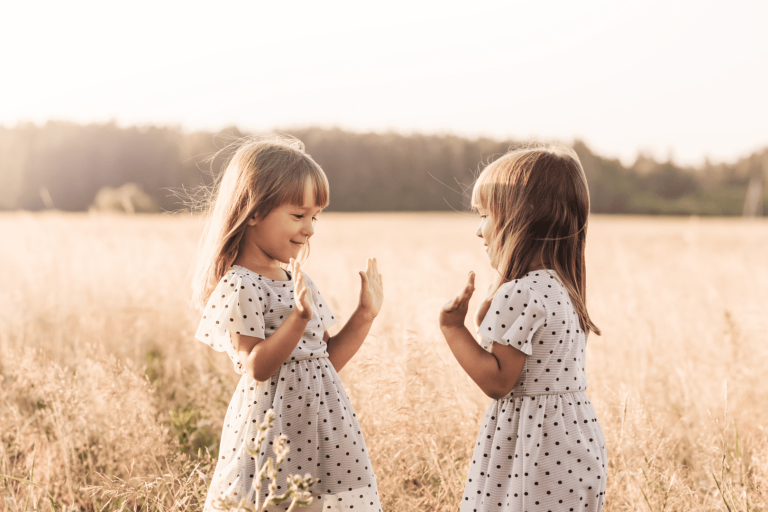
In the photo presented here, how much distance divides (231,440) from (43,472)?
4.00 ft

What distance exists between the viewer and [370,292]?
1992 mm

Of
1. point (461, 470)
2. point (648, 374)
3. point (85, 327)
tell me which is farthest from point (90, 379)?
point (648, 374)

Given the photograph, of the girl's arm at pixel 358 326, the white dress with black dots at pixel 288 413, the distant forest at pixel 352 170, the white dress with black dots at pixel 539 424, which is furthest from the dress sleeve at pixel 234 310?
the distant forest at pixel 352 170

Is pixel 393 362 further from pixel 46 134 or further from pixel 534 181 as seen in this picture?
pixel 46 134

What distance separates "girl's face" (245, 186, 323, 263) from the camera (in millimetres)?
1851

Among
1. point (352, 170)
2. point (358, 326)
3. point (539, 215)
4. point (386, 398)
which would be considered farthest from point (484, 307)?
point (352, 170)

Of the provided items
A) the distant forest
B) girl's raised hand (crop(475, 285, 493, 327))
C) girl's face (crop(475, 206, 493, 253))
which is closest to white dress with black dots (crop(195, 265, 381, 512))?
girl's raised hand (crop(475, 285, 493, 327))

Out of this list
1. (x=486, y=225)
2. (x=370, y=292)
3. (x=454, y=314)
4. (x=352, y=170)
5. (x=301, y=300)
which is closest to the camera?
(x=301, y=300)

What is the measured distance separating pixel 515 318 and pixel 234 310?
2.65 feet

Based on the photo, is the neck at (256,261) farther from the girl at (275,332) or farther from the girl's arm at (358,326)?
the girl's arm at (358,326)

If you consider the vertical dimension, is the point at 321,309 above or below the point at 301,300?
below

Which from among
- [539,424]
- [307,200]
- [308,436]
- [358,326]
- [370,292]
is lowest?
[308,436]

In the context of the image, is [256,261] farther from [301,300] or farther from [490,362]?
[490,362]

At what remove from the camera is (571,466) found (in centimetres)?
164
